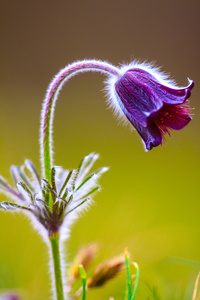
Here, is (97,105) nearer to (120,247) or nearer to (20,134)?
(20,134)

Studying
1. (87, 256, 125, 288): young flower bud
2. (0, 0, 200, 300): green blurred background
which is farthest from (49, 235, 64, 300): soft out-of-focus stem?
(0, 0, 200, 300): green blurred background

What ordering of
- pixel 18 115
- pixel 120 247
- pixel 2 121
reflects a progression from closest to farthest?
pixel 120 247 → pixel 2 121 → pixel 18 115

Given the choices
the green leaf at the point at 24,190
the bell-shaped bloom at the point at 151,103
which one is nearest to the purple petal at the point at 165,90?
the bell-shaped bloom at the point at 151,103

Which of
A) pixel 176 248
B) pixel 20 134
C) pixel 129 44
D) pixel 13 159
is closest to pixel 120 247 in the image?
pixel 176 248

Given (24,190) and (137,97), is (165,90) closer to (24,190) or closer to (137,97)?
(137,97)

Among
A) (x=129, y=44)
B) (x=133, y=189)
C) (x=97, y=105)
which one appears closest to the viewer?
(x=133, y=189)

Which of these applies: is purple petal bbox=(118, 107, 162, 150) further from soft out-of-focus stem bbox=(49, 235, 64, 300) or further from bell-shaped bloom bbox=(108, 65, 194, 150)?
soft out-of-focus stem bbox=(49, 235, 64, 300)
